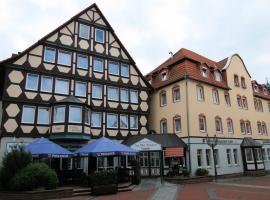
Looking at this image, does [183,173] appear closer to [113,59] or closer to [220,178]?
[220,178]

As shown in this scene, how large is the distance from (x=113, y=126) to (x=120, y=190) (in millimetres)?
7979

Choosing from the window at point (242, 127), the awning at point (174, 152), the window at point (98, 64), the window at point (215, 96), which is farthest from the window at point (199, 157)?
the window at point (98, 64)

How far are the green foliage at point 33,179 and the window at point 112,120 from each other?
372 inches

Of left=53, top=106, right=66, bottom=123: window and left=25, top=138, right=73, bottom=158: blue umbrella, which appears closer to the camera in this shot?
left=25, top=138, right=73, bottom=158: blue umbrella

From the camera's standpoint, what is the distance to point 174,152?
2262cm

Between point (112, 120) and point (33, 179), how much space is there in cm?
1095

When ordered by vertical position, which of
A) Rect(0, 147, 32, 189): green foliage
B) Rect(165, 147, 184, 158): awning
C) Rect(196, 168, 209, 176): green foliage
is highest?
Rect(165, 147, 184, 158): awning

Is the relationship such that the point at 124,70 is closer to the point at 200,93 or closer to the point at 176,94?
the point at 176,94

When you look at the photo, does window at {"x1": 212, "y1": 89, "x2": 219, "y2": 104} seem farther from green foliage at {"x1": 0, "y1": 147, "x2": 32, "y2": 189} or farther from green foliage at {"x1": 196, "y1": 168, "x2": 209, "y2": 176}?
green foliage at {"x1": 0, "y1": 147, "x2": 32, "y2": 189}

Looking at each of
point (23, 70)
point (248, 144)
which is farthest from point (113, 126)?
point (248, 144)

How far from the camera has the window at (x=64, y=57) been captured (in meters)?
22.5

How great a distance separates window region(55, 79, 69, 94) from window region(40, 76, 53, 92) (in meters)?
0.50

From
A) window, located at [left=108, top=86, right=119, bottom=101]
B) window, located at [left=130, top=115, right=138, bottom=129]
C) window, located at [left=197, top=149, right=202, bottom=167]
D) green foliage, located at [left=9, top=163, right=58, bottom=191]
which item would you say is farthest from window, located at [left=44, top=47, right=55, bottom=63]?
window, located at [left=197, top=149, right=202, bottom=167]

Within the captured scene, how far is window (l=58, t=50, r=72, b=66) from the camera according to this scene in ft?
73.9
